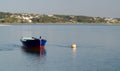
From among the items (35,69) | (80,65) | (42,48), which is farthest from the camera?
(42,48)

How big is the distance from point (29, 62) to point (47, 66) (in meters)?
4.41

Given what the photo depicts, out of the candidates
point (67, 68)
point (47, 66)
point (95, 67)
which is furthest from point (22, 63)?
point (95, 67)

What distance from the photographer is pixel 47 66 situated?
41750mm

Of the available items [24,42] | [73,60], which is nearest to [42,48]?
[24,42]

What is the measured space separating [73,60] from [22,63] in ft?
24.3

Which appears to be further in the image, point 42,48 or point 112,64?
point 42,48

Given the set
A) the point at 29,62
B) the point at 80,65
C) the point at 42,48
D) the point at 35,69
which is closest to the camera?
the point at 35,69

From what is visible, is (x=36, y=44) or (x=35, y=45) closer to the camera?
(x=36, y=44)

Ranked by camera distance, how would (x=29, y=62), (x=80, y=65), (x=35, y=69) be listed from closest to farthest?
(x=35, y=69) → (x=80, y=65) → (x=29, y=62)

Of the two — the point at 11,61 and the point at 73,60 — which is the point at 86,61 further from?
the point at 11,61

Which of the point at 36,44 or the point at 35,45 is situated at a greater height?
the point at 36,44

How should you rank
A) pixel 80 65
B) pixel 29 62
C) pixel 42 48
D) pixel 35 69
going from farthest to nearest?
pixel 42 48, pixel 29 62, pixel 80 65, pixel 35 69

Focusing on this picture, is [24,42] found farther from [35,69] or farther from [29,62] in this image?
[35,69]

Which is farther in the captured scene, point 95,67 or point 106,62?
point 106,62
